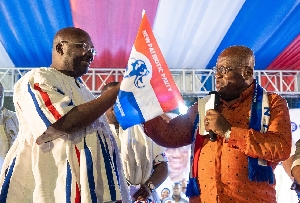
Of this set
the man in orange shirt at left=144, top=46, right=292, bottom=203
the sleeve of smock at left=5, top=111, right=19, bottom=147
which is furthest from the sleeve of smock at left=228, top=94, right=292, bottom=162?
the sleeve of smock at left=5, top=111, right=19, bottom=147

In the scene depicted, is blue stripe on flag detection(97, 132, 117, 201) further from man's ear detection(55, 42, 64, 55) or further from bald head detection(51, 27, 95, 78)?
man's ear detection(55, 42, 64, 55)

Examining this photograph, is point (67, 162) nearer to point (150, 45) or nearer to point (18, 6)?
point (150, 45)

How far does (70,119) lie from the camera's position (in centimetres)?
191

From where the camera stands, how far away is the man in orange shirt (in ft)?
7.10

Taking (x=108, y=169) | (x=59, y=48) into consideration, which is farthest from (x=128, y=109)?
(x=59, y=48)

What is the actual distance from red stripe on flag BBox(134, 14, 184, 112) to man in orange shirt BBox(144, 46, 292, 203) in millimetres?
309

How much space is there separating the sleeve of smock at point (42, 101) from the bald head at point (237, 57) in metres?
0.91

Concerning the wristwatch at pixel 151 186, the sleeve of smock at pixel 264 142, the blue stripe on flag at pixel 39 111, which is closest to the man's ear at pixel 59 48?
the blue stripe on flag at pixel 39 111

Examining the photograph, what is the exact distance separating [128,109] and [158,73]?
0.22 metres

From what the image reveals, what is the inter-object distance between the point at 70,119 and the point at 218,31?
4.68 meters

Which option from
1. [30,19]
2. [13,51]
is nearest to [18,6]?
[30,19]

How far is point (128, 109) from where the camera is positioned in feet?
6.50

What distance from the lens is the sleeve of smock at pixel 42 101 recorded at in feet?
6.28

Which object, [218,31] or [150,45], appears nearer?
[150,45]
